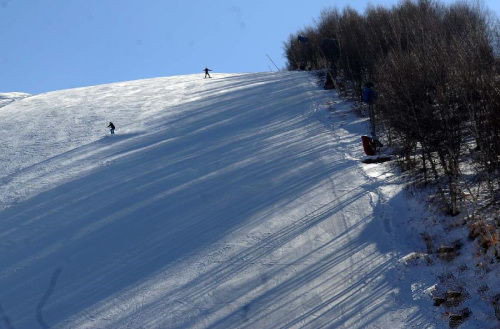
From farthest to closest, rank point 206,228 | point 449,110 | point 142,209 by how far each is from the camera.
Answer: point 142,209 → point 206,228 → point 449,110

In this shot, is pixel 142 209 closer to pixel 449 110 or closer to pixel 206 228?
pixel 206 228

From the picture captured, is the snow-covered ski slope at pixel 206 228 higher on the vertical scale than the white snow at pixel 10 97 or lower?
lower

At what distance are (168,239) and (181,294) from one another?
2.38 metres

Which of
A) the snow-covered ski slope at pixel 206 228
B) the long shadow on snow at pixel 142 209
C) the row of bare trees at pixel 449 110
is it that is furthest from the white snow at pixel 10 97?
the row of bare trees at pixel 449 110

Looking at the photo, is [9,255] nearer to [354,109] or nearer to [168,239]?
[168,239]

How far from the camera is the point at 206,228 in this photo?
12.4m

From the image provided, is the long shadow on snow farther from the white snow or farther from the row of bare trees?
the white snow

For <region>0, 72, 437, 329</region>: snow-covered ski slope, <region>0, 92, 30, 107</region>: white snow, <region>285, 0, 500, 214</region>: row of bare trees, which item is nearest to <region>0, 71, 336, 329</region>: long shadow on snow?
<region>0, 72, 437, 329</region>: snow-covered ski slope

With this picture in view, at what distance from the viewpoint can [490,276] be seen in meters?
8.97

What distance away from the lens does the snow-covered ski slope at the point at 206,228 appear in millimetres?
9227

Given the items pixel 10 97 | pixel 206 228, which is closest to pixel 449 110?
pixel 206 228

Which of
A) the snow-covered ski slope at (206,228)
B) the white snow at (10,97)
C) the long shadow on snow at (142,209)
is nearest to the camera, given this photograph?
the snow-covered ski slope at (206,228)

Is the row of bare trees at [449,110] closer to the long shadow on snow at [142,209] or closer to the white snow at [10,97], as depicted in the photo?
the long shadow on snow at [142,209]

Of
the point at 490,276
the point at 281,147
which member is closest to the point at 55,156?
the point at 281,147
